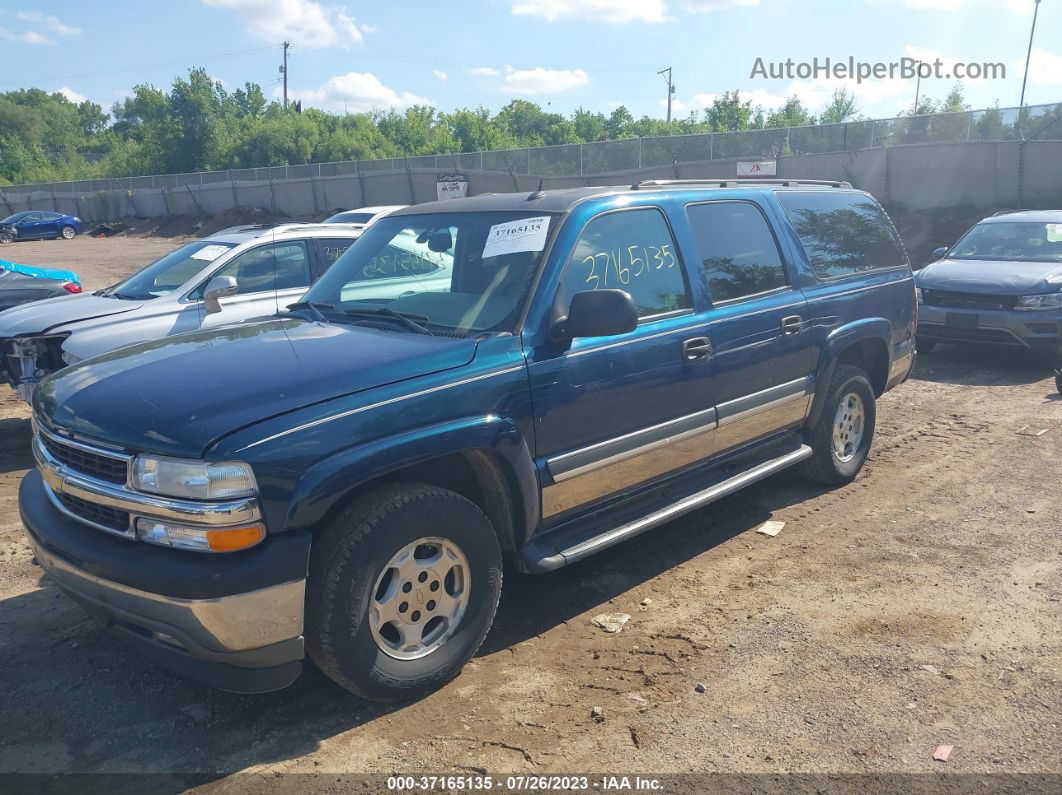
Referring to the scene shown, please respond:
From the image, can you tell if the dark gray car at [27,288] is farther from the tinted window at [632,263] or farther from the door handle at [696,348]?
the door handle at [696,348]

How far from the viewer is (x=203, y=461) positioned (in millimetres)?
2920

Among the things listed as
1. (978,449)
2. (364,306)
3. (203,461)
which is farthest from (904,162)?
(203,461)

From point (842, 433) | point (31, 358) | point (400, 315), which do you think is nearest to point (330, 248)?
point (31, 358)

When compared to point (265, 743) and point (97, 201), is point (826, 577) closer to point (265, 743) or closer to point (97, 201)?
point (265, 743)

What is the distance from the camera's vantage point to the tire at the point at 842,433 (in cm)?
569

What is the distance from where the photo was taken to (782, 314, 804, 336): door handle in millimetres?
5094

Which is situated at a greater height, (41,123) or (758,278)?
(41,123)

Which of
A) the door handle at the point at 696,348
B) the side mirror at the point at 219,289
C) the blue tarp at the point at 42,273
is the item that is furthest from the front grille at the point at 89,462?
the blue tarp at the point at 42,273

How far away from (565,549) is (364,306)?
5.08 feet

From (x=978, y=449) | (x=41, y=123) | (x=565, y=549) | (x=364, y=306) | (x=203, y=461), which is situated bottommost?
(x=978, y=449)

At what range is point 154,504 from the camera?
9.82 ft

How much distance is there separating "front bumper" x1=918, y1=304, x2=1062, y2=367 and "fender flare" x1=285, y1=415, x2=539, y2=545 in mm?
7619

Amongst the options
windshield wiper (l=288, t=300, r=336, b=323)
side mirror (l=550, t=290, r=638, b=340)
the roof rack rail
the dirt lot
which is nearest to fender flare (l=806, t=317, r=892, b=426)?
the dirt lot

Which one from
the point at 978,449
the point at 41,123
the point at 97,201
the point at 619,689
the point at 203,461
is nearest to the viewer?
the point at 203,461
